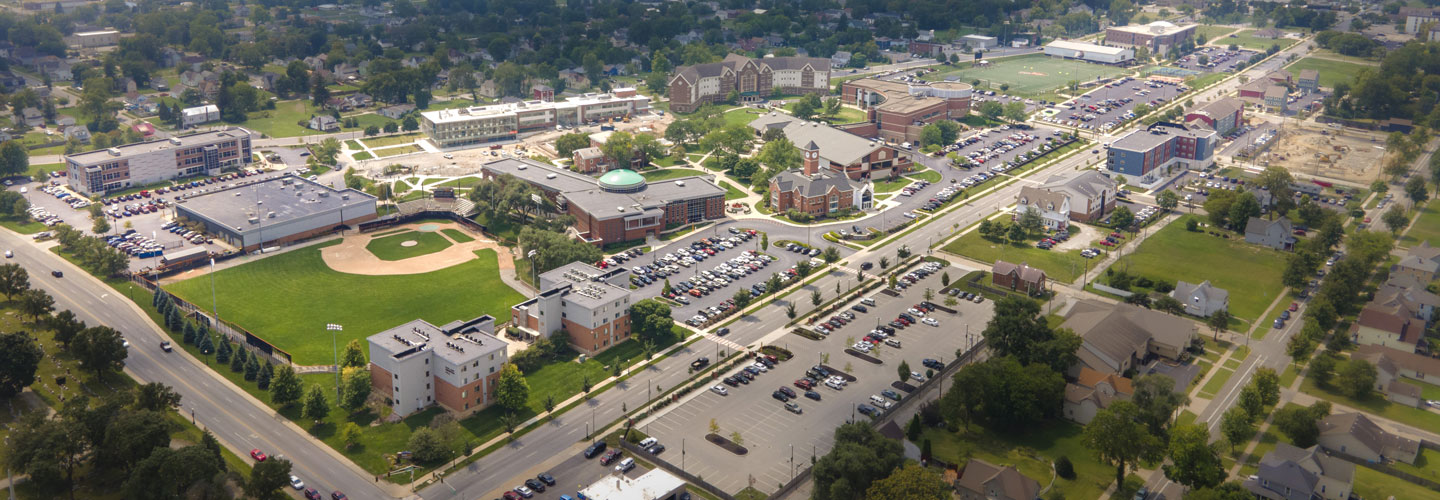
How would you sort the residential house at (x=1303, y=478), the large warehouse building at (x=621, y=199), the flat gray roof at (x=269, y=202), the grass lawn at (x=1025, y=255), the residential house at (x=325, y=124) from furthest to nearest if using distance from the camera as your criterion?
1. the residential house at (x=325, y=124)
2. the large warehouse building at (x=621, y=199)
3. the flat gray roof at (x=269, y=202)
4. the grass lawn at (x=1025, y=255)
5. the residential house at (x=1303, y=478)

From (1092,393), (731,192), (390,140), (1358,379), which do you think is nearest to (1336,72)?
(731,192)

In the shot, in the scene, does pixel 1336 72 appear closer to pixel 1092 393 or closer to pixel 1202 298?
pixel 1202 298

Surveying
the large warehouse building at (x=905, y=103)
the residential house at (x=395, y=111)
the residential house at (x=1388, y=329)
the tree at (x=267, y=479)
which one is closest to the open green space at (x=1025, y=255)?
the residential house at (x=1388, y=329)

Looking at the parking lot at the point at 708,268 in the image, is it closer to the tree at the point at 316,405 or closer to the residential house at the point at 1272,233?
the tree at the point at 316,405

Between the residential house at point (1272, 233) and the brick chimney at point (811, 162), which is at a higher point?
the brick chimney at point (811, 162)

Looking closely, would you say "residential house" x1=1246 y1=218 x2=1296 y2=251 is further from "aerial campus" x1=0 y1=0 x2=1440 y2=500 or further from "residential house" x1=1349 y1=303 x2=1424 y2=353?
"residential house" x1=1349 y1=303 x2=1424 y2=353

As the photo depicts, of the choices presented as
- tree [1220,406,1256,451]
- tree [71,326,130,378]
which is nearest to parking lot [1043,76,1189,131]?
tree [1220,406,1256,451]
